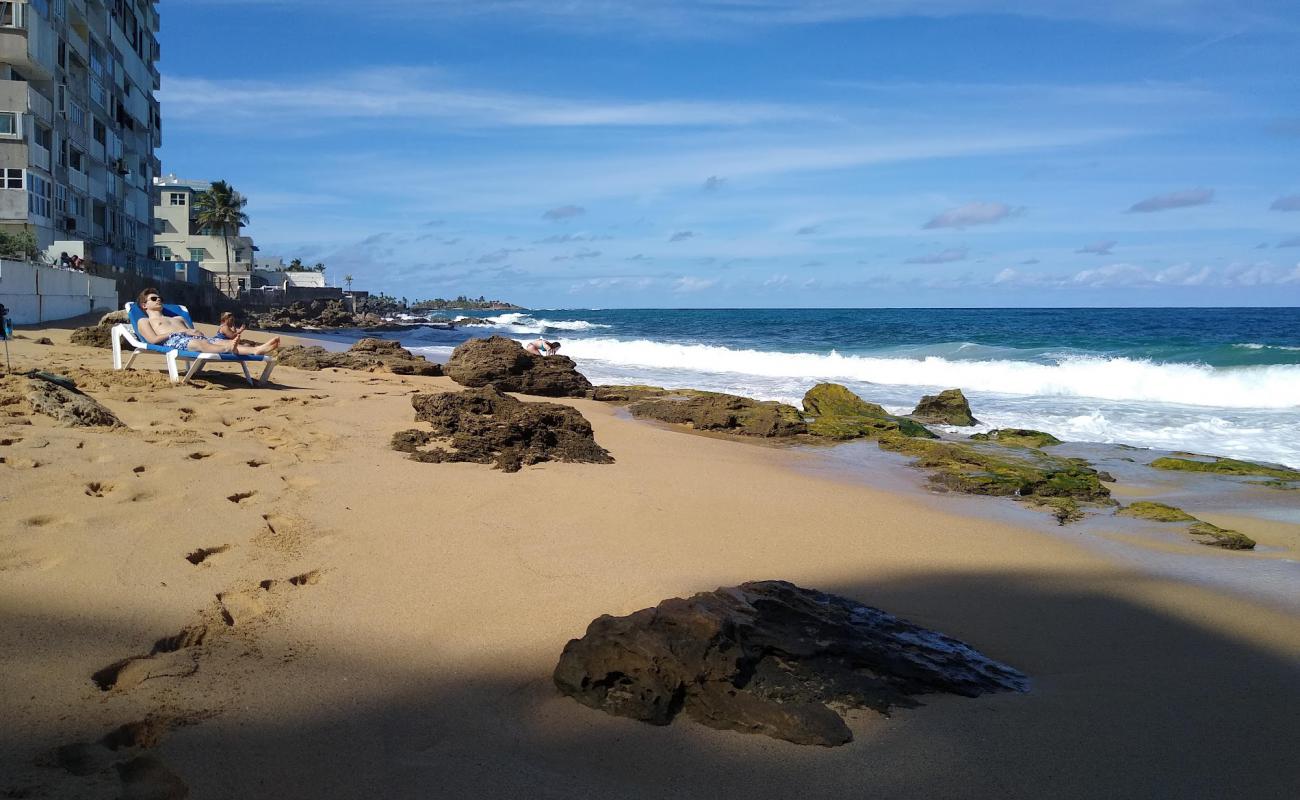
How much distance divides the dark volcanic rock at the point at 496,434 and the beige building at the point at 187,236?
62757mm

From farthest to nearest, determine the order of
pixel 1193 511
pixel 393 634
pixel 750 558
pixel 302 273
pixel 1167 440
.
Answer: pixel 302 273 < pixel 1167 440 < pixel 1193 511 < pixel 750 558 < pixel 393 634

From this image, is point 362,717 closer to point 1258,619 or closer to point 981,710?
point 981,710

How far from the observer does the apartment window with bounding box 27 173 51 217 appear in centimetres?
3026

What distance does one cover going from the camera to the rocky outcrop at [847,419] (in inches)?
455

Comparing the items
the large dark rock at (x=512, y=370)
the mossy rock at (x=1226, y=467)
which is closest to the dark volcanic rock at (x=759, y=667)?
the mossy rock at (x=1226, y=467)

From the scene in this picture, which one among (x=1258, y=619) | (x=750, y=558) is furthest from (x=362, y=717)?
(x=1258, y=619)

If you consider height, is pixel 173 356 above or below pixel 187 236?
below

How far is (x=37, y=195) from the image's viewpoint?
3105cm

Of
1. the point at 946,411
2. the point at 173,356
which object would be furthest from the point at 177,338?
the point at 946,411

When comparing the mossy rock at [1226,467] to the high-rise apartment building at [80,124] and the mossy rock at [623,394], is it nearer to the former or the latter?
the mossy rock at [623,394]

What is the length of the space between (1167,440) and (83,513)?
1321 centimetres

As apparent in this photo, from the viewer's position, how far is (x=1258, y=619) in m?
4.64

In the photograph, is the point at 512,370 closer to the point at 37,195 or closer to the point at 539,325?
the point at 37,195

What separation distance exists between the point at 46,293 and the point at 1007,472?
60.9ft
